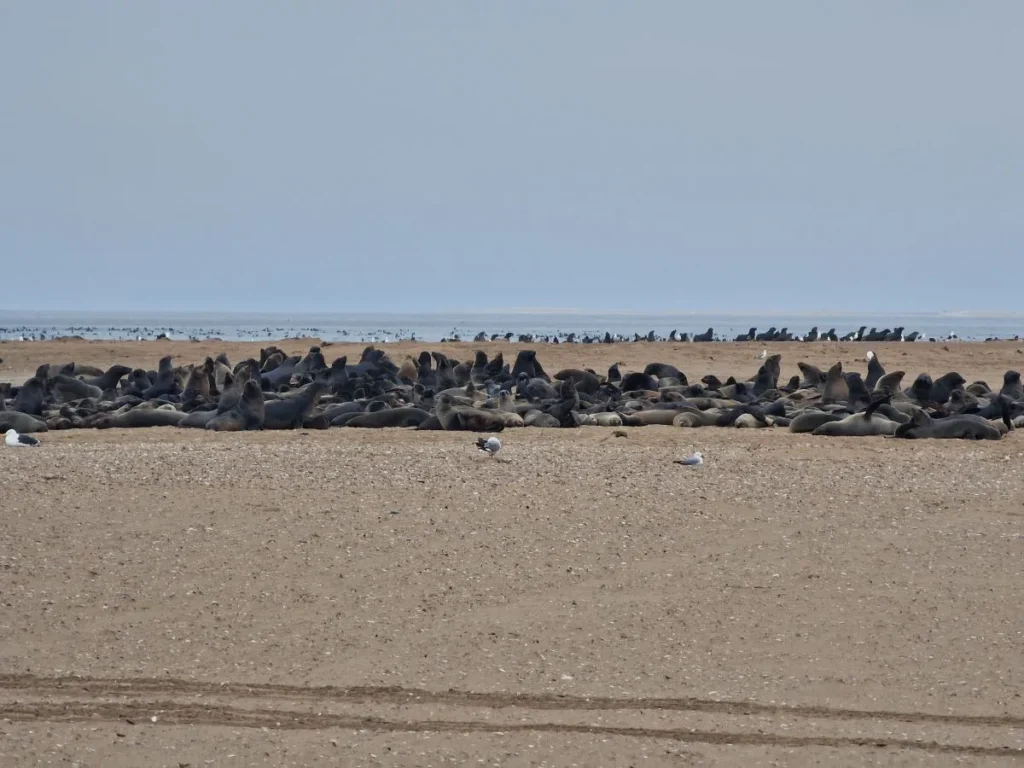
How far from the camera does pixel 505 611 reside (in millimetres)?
6664

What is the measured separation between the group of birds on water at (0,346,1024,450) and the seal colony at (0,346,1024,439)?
0.02 m

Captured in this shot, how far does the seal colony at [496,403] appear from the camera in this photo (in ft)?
46.9

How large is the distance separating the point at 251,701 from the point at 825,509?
15.0ft

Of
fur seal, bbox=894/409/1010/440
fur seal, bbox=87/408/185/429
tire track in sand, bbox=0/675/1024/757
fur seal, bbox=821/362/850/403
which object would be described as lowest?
tire track in sand, bbox=0/675/1024/757

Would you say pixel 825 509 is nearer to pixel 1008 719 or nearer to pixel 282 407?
pixel 1008 719

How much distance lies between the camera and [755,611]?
672cm

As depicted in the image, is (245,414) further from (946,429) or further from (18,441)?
(946,429)

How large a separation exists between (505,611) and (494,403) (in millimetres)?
9188

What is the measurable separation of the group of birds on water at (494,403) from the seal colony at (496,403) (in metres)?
0.02

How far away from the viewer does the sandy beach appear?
5207 mm

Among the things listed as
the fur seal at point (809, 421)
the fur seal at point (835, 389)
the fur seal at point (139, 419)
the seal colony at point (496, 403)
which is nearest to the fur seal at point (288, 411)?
the seal colony at point (496, 403)

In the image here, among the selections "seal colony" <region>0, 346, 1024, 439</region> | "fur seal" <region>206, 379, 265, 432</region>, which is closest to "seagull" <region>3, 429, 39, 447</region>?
"seal colony" <region>0, 346, 1024, 439</region>

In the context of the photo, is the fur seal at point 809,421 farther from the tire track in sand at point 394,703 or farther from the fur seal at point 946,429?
the tire track in sand at point 394,703

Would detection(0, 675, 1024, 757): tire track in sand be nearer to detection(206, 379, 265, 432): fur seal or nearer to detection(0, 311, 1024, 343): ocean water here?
detection(206, 379, 265, 432): fur seal
